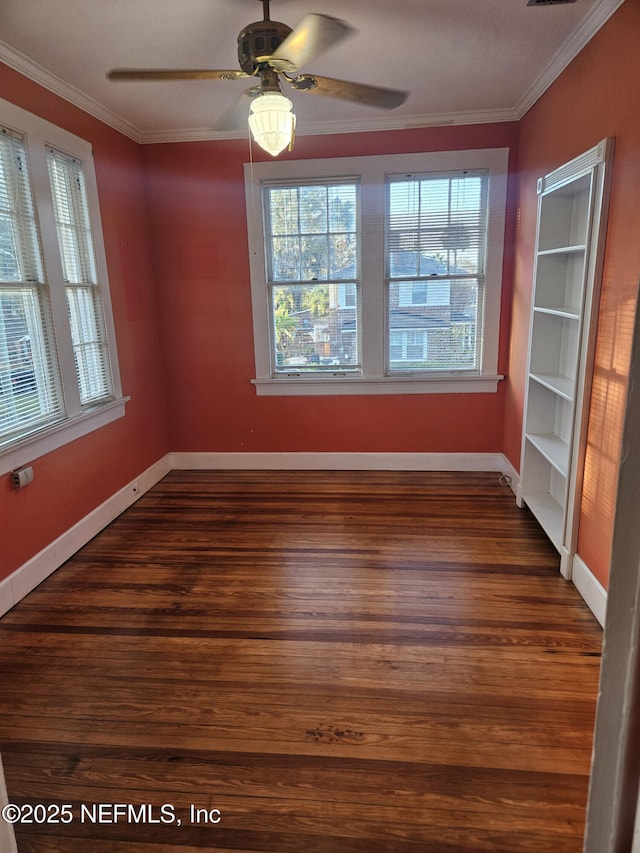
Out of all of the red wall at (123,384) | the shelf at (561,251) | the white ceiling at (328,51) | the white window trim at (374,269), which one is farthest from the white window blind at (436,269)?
the red wall at (123,384)

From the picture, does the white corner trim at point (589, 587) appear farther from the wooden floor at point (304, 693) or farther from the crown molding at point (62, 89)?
the crown molding at point (62, 89)

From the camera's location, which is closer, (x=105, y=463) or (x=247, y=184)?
(x=105, y=463)

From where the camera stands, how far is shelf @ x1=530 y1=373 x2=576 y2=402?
2812 mm

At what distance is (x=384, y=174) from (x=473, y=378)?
1697 mm

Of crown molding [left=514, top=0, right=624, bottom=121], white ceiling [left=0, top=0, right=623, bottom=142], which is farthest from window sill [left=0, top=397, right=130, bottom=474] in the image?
crown molding [left=514, top=0, right=624, bottom=121]

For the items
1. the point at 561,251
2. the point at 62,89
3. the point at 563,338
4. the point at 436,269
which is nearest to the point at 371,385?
the point at 436,269

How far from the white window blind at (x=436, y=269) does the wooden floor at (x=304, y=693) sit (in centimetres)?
145

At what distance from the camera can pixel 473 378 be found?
4.15 meters

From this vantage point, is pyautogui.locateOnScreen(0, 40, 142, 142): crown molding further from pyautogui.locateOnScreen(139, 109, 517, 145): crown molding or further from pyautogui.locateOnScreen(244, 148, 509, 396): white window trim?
pyautogui.locateOnScreen(244, 148, 509, 396): white window trim

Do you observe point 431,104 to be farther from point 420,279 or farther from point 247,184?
point 247,184

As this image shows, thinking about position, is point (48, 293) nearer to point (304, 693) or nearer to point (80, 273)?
point (80, 273)

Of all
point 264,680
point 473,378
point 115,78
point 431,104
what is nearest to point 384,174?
point 431,104

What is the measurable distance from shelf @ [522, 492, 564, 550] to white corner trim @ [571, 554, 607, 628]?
0.64 feet

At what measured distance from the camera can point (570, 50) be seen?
2639 mm
